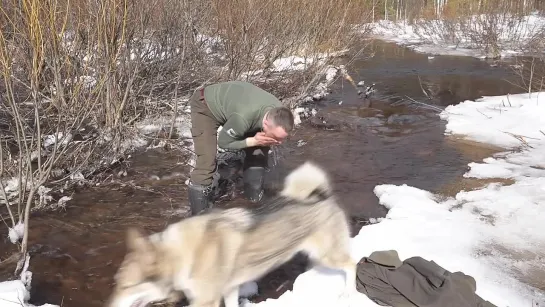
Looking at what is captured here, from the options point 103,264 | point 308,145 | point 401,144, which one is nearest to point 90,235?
point 103,264

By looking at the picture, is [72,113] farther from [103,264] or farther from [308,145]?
[308,145]

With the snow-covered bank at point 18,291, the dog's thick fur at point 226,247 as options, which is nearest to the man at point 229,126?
the dog's thick fur at point 226,247

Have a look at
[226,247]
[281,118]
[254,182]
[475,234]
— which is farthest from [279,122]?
[475,234]

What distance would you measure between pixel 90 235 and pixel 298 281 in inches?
81.9

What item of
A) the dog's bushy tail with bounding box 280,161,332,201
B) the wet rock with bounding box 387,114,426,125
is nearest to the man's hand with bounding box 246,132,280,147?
the dog's bushy tail with bounding box 280,161,332,201

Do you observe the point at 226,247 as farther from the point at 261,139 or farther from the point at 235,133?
the point at 235,133

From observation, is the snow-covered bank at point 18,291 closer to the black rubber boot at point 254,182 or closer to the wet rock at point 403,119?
the black rubber boot at point 254,182

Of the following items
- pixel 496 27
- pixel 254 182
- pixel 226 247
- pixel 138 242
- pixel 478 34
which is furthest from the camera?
pixel 478 34

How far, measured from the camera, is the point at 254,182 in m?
4.38

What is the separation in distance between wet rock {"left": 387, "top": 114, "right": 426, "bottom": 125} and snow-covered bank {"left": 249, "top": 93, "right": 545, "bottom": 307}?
2319 mm

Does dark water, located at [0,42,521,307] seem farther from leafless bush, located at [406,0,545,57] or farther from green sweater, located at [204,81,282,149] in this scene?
leafless bush, located at [406,0,545,57]

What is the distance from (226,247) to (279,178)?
3116 mm

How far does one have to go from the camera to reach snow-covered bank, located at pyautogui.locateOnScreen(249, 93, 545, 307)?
293cm

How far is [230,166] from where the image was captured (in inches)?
226
